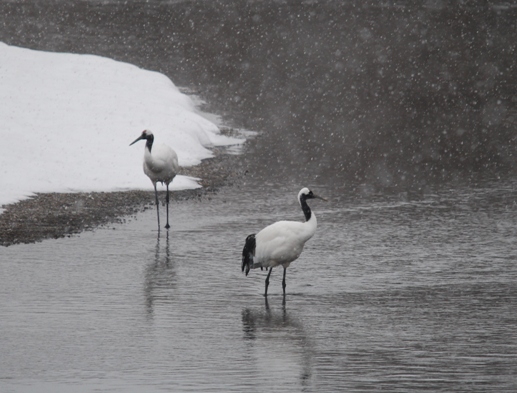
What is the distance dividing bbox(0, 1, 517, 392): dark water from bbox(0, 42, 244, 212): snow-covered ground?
2261 millimetres

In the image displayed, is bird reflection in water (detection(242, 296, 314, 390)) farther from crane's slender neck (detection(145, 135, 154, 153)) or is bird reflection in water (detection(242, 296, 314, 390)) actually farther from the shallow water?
crane's slender neck (detection(145, 135, 154, 153))

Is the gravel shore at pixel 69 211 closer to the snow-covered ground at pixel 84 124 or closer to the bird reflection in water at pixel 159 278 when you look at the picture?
the snow-covered ground at pixel 84 124

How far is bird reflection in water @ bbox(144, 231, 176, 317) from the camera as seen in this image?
48.0 feet

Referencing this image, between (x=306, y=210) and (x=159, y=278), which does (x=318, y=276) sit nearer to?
(x=306, y=210)

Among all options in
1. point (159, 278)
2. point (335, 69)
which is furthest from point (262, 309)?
point (335, 69)

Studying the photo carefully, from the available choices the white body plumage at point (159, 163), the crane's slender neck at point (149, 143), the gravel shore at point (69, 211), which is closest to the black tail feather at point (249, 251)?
the gravel shore at point (69, 211)

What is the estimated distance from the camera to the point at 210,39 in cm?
5897

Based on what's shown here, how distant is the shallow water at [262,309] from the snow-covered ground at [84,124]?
4334 mm

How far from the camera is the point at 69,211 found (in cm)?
2127

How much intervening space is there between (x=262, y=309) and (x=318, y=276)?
2292 millimetres

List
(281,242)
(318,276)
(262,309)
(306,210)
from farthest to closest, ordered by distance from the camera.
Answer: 1. (318,276)
2. (306,210)
3. (281,242)
4. (262,309)

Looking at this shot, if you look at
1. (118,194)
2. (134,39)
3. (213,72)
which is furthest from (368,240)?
(134,39)

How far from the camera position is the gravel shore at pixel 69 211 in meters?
19.1

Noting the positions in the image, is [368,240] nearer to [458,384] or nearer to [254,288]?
[254,288]
